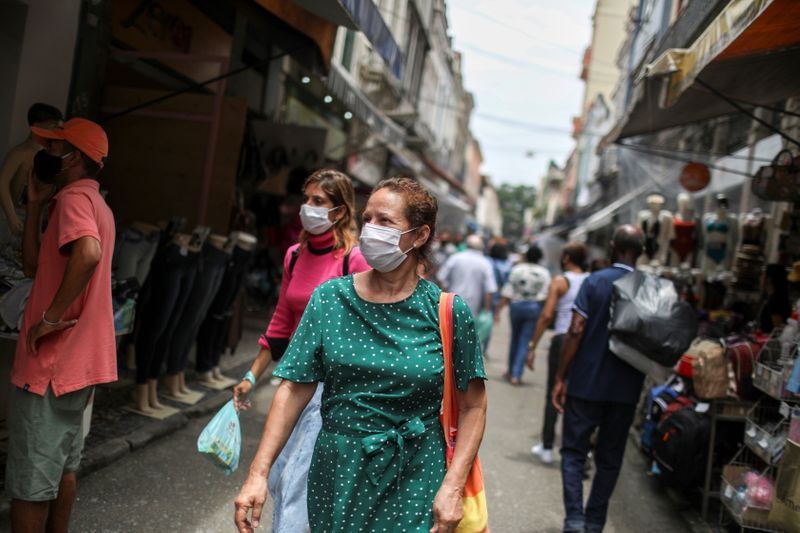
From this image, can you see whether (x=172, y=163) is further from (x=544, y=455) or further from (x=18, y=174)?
(x=544, y=455)

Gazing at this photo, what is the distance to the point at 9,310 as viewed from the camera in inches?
137

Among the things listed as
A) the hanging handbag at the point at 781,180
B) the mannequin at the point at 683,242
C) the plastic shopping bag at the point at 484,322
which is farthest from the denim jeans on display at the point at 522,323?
the hanging handbag at the point at 781,180

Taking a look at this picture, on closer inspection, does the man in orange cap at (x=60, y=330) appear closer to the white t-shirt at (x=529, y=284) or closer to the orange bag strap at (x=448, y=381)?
the orange bag strap at (x=448, y=381)

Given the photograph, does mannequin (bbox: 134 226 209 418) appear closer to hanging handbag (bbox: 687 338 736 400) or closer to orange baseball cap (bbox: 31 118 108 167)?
orange baseball cap (bbox: 31 118 108 167)

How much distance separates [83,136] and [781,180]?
5257mm

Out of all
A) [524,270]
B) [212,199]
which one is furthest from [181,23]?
[524,270]

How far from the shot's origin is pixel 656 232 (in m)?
9.27

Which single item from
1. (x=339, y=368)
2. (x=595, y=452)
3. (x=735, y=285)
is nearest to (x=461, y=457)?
(x=339, y=368)

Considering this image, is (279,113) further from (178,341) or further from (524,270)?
(178,341)

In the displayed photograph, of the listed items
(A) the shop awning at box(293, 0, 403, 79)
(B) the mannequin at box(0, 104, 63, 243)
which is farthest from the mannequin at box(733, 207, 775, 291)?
(B) the mannequin at box(0, 104, 63, 243)

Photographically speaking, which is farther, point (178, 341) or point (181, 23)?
point (181, 23)

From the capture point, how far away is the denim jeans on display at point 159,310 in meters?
5.46

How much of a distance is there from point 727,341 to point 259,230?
708 centimetres

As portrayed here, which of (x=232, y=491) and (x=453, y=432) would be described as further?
(x=232, y=491)
